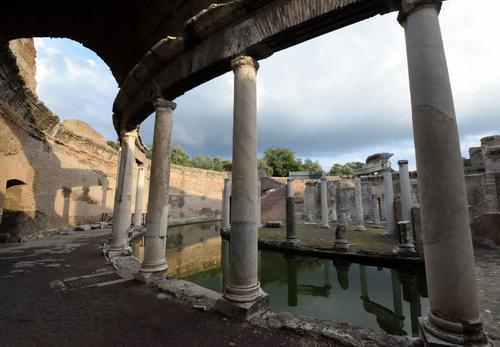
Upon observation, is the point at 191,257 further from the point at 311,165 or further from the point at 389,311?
the point at 311,165

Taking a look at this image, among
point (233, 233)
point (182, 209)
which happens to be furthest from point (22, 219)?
point (182, 209)

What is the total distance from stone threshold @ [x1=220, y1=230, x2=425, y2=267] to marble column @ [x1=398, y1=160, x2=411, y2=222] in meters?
2.26

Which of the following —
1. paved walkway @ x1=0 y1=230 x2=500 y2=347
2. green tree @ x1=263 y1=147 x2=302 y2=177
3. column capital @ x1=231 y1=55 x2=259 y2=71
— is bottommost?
paved walkway @ x1=0 y1=230 x2=500 y2=347

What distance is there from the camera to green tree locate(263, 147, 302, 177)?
44.3 meters

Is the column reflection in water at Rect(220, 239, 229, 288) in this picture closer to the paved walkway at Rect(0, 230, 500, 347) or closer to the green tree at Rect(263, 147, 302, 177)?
Answer: the paved walkway at Rect(0, 230, 500, 347)

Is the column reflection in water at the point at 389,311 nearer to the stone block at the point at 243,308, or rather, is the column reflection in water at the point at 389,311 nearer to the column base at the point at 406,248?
the column base at the point at 406,248

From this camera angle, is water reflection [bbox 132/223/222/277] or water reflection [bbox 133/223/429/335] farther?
water reflection [bbox 132/223/222/277]

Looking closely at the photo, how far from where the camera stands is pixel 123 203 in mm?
6793

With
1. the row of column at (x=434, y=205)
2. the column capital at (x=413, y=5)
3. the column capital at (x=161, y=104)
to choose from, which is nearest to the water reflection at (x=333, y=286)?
the row of column at (x=434, y=205)

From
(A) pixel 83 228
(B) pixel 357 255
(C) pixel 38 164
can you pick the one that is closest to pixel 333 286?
(B) pixel 357 255

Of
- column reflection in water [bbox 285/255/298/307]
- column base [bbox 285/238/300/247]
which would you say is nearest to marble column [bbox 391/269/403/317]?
column reflection in water [bbox 285/255/298/307]

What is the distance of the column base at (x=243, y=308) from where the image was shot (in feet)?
10.2

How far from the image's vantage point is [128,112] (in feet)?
21.5

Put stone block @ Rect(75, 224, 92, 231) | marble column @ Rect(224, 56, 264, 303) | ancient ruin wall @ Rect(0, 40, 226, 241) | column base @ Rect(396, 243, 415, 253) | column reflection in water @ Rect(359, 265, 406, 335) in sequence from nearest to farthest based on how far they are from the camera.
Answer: marble column @ Rect(224, 56, 264, 303)
column reflection in water @ Rect(359, 265, 406, 335)
column base @ Rect(396, 243, 415, 253)
ancient ruin wall @ Rect(0, 40, 226, 241)
stone block @ Rect(75, 224, 92, 231)
